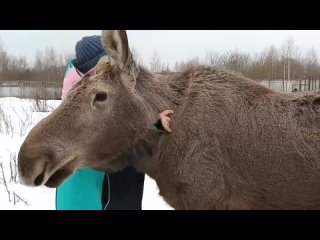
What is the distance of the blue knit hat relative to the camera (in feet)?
13.3

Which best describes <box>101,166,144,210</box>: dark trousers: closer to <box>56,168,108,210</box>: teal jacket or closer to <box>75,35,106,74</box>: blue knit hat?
<box>56,168,108,210</box>: teal jacket

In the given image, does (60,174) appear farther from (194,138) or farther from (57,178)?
(194,138)

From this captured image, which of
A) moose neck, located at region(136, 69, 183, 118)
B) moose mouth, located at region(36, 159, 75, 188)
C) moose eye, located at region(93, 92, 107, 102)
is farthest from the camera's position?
moose neck, located at region(136, 69, 183, 118)

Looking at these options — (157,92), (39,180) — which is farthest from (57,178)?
(157,92)

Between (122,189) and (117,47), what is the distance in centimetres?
172

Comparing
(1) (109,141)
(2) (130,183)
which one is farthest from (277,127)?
(2) (130,183)

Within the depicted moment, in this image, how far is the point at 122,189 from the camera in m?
4.16

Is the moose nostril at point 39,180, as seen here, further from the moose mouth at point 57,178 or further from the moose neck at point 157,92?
the moose neck at point 157,92

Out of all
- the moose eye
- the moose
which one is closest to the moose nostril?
the moose

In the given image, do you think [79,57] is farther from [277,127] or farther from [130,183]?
[277,127]

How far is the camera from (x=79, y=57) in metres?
4.13

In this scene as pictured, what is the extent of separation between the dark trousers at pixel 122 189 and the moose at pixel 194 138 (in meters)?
0.86

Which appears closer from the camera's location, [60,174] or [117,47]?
[60,174]

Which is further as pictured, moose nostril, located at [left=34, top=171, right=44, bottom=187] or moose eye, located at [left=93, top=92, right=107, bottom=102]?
moose eye, located at [left=93, top=92, right=107, bottom=102]
